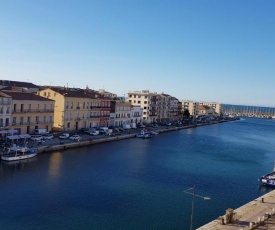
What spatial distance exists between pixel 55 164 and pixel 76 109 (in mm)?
19745

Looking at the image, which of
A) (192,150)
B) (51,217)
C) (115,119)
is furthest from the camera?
(115,119)

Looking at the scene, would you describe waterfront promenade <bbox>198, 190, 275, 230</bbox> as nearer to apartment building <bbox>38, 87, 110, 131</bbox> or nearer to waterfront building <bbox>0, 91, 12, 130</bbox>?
waterfront building <bbox>0, 91, 12, 130</bbox>

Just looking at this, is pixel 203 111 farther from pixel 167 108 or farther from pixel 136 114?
pixel 136 114

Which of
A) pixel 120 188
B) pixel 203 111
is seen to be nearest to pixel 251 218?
pixel 120 188

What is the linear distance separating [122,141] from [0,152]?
2105 centimetres

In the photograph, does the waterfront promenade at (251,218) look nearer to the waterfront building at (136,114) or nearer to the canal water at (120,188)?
the canal water at (120,188)

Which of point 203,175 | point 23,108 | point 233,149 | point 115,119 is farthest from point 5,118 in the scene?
point 233,149

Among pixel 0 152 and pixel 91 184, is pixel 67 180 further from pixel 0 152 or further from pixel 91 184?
pixel 0 152

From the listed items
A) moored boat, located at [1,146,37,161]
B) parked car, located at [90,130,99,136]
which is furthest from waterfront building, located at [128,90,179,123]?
moored boat, located at [1,146,37,161]

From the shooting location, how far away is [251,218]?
19.1 meters

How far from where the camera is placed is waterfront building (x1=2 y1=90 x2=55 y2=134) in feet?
130

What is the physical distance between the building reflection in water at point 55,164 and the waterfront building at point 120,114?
24.9 metres

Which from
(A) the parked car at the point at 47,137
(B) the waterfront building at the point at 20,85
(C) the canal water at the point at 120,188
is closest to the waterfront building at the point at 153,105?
(B) the waterfront building at the point at 20,85

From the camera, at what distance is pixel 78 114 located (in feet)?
167
